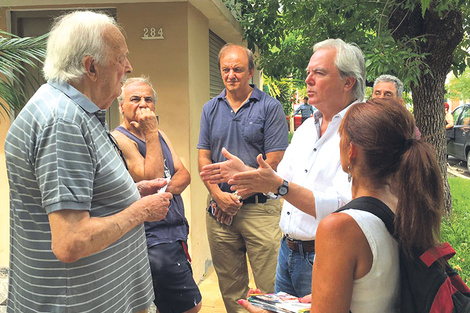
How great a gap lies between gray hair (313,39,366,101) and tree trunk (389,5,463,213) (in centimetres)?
405

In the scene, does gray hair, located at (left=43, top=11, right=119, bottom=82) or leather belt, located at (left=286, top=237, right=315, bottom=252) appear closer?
gray hair, located at (left=43, top=11, right=119, bottom=82)

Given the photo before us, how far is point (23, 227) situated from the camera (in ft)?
6.10

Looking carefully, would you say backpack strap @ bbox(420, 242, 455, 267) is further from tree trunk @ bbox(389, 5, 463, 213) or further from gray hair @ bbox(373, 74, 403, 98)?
tree trunk @ bbox(389, 5, 463, 213)

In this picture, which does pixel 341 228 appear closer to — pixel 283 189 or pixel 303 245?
pixel 283 189

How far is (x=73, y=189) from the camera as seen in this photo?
1.72m

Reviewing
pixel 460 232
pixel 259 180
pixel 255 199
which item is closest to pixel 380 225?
pixel 259 180

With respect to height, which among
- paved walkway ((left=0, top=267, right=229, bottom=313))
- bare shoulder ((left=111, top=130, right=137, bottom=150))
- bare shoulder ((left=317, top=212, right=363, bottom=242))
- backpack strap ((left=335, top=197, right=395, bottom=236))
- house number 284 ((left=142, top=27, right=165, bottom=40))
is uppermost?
house number 284 ((left=142, top=27, right=165, bottom=40))

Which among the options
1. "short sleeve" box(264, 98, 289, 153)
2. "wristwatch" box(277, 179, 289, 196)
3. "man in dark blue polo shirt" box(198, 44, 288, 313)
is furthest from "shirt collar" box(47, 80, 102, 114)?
"short sleeve" box(264, 98, 289, 153)

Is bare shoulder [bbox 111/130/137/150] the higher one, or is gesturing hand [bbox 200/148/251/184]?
bare shoulder [bbox 111/130/137/150]

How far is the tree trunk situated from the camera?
6500 millimetres

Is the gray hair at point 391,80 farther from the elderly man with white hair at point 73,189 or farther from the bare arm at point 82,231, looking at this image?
the bare arm at point 82,231

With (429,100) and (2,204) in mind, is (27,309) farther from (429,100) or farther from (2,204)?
(429,100)

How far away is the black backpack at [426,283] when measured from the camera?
142 centimetres

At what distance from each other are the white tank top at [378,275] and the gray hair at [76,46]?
1.18 m
